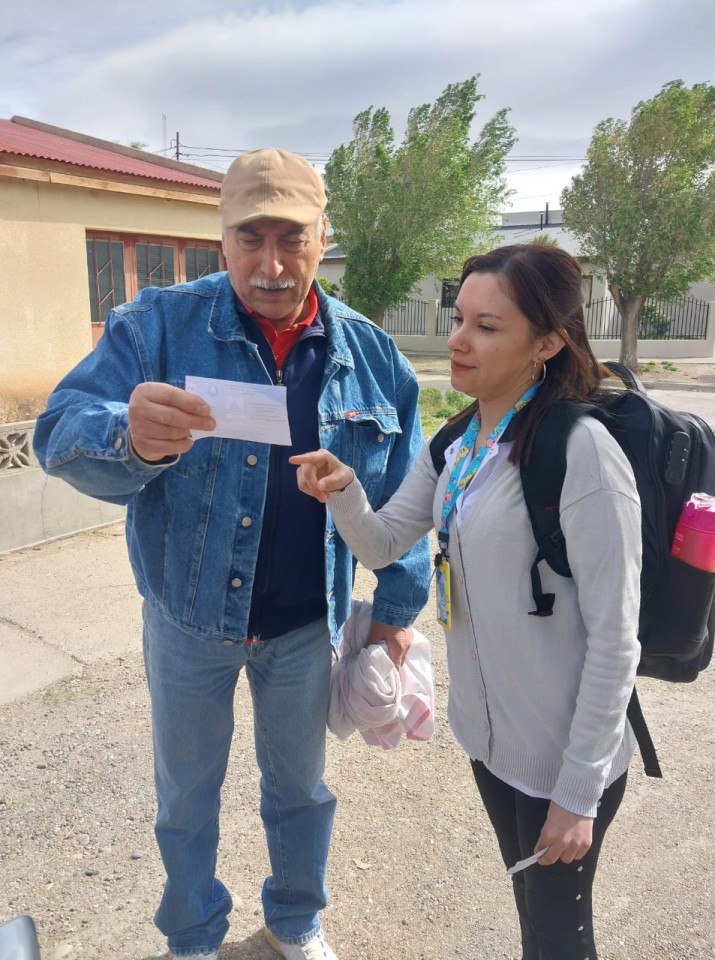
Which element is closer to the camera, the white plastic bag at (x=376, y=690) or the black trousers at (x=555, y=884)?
the black trousers at (x=555, y=884)

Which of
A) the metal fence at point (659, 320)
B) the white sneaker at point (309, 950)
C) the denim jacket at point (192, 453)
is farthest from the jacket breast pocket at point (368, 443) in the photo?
the metal fence at point (659, 320)

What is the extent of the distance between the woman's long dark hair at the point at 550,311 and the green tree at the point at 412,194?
63.5ft

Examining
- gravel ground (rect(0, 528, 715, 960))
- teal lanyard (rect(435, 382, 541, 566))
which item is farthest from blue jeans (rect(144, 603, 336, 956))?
teal lanyard (rect(435, 382, 541, 566))

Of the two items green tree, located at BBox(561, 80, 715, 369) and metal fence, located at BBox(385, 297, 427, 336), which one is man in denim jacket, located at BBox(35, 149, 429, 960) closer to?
green tree, located at BBox(561, 80, 715, 369)

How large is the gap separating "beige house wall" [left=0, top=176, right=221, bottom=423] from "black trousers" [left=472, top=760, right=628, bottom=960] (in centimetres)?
634

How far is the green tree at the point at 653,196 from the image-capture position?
19000 mm

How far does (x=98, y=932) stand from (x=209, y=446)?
1637mm

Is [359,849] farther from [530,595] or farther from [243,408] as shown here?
[243,408]

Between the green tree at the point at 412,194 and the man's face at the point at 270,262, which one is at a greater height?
the green tree at the point at 412,194

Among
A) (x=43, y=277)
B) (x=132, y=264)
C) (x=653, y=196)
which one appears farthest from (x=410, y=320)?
(x=43, y=277)

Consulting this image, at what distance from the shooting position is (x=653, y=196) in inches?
766

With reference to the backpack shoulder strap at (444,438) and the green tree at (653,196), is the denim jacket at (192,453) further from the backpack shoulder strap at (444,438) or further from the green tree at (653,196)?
the green tree at (653,196)

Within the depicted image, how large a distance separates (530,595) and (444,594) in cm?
25

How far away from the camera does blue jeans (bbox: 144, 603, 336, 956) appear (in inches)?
79.7
